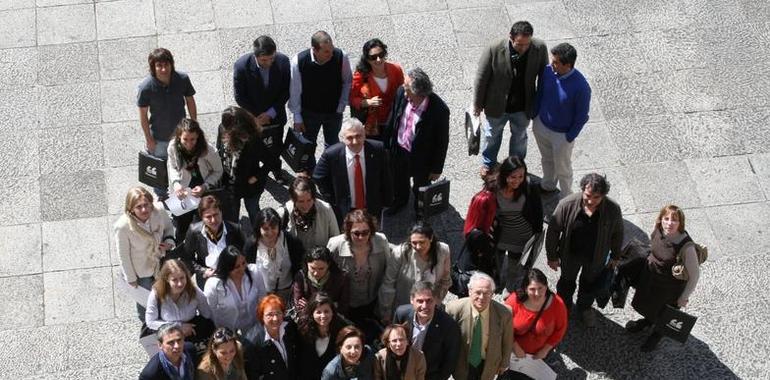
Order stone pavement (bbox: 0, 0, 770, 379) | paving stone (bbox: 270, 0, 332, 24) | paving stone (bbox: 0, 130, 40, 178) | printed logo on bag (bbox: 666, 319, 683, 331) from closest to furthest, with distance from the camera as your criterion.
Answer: printed logo on bag (bbox: 666, 319, 683, 331) < stone pavement (bbox: 0, 0, 770, 379) < paving stone (bbox: 0, 130, 40, 178) < paving stone (bbox: 270, 0, 332, 24)

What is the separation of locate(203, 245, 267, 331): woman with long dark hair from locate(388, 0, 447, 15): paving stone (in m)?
4.94

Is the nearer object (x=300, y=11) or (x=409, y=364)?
(x=409, y=364)

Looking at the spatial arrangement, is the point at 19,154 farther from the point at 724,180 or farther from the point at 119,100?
the point at 724,180

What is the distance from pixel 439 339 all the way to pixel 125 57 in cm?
557

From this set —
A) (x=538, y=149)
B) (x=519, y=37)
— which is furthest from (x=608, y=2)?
(x=519, y=37)

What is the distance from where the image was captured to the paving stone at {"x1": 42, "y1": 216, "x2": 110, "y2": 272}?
378 inches

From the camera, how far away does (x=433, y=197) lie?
9023 mm

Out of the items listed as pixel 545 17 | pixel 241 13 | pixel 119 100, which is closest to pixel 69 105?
pixel 119 100

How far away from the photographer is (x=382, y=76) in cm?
949

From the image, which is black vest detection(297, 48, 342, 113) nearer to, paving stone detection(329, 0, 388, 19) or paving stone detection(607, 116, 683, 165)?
paving stone detection(329, 0, 388, 19)

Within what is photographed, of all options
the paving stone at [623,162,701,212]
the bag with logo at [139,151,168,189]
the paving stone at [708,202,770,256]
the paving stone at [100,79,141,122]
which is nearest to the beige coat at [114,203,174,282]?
the bag with logo at [139,151,168,189]

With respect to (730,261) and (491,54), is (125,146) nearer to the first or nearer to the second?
(491,54)

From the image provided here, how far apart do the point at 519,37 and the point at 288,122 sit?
2622 millimetres

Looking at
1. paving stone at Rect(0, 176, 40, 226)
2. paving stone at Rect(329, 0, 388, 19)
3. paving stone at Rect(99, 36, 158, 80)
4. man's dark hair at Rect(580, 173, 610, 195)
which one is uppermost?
paving stone at Rect(329, 0, 388, 19)
